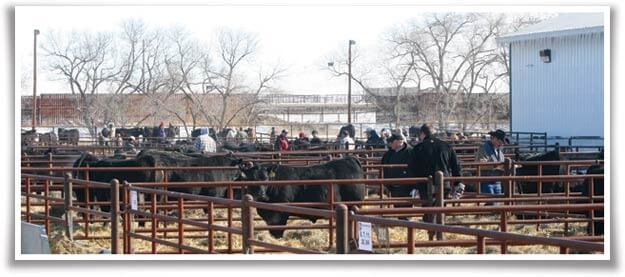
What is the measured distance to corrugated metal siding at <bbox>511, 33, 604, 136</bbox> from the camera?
2816 centimetres

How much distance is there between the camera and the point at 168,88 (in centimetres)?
5144

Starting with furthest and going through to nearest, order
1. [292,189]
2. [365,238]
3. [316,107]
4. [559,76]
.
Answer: [316,107]
[559,76]
[292,189]
[365,238]

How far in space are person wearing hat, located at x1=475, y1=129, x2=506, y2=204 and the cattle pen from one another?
0.31 meters

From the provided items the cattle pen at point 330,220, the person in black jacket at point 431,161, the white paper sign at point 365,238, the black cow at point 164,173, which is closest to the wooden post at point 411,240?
the cattle pen at point 330,220

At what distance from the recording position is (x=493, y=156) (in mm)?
15477

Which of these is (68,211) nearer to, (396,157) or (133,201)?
(133,201)

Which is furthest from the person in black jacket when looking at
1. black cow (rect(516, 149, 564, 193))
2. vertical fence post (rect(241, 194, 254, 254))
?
vertical fence post (rect(241, 194, 254, 254))

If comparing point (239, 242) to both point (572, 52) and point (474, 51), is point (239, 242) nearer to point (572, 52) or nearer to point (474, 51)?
point (572, 52)

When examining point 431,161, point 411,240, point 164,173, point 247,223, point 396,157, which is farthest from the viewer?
point 164,173

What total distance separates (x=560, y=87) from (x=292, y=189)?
1703 centimetres

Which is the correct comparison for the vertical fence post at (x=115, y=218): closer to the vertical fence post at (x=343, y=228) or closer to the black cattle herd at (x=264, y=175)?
the black cattle herd at (x=264, y=175)

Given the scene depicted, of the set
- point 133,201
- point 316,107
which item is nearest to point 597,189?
point 133,201

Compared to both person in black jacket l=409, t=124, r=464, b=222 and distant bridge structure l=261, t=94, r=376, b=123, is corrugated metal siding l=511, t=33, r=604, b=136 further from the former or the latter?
distant bridge structure l=261, t=94, r=376, b=123

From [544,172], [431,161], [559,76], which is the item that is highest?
[559,76]
